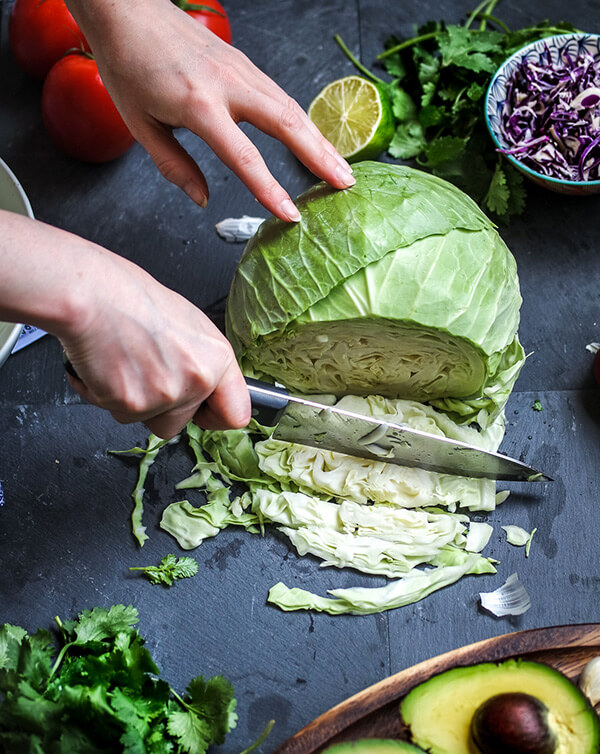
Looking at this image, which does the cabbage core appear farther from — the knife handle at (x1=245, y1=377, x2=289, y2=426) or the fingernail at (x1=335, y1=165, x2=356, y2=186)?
the fingernail at (x1=335, y1=165, x2=356, y2=186)

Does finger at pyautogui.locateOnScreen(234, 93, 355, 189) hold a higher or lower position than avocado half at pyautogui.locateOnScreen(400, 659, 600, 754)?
higher

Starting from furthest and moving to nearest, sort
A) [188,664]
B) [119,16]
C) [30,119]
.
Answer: [30,119] < [188,664] < [119,16]

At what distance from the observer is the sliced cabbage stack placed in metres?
1.80

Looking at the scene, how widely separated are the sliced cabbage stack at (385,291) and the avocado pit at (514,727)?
767mm

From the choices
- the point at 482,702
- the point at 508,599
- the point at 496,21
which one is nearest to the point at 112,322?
the point at 482,702

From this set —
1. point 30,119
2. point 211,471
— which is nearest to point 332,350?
point 211,471

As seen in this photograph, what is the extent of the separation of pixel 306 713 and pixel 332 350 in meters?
0.90

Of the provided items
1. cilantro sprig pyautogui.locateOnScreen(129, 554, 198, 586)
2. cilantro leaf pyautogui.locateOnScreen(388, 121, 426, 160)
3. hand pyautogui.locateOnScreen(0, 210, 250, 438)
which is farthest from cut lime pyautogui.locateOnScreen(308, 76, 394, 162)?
cilantro sprig pyautogui.locateOnScreen(129, 554, 198, 586)

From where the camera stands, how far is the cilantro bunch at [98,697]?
1.65m

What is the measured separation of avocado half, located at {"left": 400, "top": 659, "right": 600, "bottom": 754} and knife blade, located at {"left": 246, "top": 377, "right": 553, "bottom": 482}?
0.49 m

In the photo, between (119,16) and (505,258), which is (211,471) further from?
(119,16)

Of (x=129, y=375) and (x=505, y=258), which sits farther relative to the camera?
(x=505, y=258)

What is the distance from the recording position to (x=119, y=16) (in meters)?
1.76

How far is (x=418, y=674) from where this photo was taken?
1.73m
